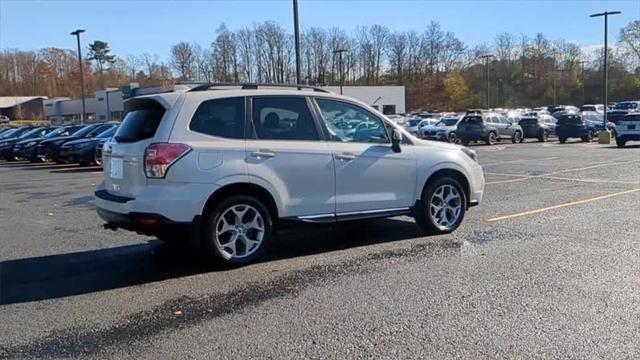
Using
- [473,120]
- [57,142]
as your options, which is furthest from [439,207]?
[473,120]

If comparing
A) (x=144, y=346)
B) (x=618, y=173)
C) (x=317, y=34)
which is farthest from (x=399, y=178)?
(x=317, y=34)

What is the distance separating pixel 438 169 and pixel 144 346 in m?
4.51

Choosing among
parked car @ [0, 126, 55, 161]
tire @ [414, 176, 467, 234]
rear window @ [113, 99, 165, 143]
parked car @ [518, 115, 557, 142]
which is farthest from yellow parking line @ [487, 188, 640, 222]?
parked car @ [0, 126, 55, 161]

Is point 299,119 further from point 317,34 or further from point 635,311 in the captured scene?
point 317,34

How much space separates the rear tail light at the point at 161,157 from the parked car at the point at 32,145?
945 inches

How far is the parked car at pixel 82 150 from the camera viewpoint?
72.7 feet

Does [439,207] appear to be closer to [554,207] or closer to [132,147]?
[554,207]

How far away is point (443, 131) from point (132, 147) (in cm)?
2955

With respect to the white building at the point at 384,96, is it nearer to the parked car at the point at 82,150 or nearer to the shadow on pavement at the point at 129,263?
the parked car at the point at 82,150

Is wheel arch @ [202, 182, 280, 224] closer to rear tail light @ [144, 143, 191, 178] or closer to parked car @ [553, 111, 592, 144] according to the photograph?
rear tail light @ [144, 143, 191, 178]

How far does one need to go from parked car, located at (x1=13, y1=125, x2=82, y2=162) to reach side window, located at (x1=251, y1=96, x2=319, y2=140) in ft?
78.3

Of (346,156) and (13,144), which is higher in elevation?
(346,156)

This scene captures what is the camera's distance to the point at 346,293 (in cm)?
514

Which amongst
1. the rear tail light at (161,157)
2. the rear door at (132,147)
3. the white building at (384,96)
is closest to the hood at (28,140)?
the rear door at (132,147)
